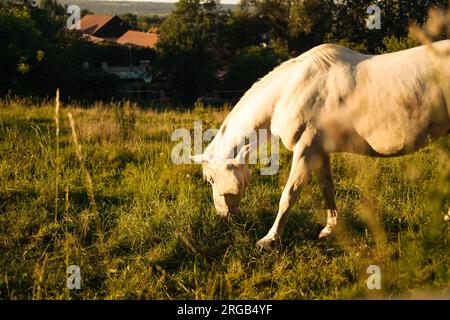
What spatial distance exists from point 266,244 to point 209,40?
44856 mm

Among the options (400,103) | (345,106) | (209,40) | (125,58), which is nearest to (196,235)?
(345,106)

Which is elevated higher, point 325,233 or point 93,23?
point 93,23

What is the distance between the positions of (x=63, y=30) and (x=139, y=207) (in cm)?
3868

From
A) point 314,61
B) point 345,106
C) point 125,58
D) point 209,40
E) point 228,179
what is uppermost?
point 209,40

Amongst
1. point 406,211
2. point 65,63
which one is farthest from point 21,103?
point 65,63

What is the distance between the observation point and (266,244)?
3.96 m

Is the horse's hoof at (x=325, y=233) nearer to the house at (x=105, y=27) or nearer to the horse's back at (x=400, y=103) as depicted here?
the horse's back at (x=400, y=103)

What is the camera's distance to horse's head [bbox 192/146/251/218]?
14.3ft

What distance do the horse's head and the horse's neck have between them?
90 millimetres

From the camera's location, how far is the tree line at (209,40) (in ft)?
86.5

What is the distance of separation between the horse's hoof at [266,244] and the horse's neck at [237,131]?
0.91m

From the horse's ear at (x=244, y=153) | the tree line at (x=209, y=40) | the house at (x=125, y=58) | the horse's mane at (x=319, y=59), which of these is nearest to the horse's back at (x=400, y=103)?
the horse's mane at (x=319, y=59)

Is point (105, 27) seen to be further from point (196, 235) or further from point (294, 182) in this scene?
point (294, 182)

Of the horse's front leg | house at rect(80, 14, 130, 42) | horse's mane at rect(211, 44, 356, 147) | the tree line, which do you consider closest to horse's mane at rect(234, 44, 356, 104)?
horse's mane at rect(211, 44, 356, 147)
